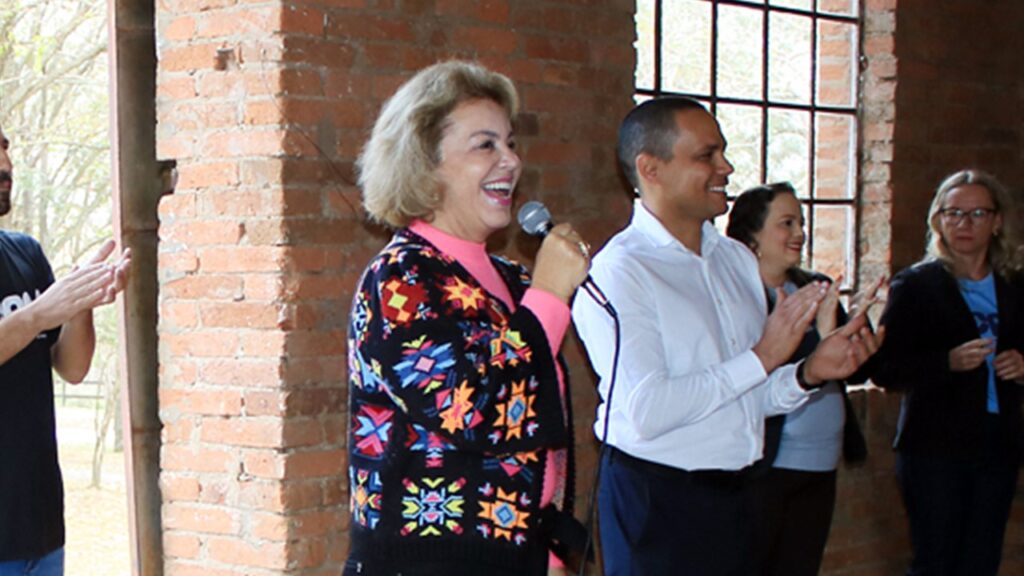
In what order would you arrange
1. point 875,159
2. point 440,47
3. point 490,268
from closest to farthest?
point 490,268 < point 440,47 < point 875,159

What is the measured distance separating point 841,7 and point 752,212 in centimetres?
175

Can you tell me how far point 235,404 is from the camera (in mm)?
3838

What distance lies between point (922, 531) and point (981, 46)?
241cm

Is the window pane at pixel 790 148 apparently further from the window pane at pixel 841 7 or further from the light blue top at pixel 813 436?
the light blue top at pixel 813 436

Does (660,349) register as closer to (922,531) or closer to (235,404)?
(235,404)

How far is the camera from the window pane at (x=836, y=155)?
5.98 m

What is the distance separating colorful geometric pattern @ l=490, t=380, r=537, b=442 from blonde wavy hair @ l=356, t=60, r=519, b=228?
0.40 metres

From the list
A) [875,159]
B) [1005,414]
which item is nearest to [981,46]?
[875,159]

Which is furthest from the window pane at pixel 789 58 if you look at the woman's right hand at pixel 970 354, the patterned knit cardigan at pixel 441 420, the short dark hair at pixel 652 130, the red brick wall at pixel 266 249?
the patterned knit cardigan at pixel 441 420

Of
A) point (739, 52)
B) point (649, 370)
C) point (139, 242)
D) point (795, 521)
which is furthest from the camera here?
point (739, 52)

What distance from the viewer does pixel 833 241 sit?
6.01 m

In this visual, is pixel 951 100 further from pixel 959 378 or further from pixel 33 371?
pixel 33 371

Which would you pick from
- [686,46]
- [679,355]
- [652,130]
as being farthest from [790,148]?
[679,355]

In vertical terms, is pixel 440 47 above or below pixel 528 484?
above
